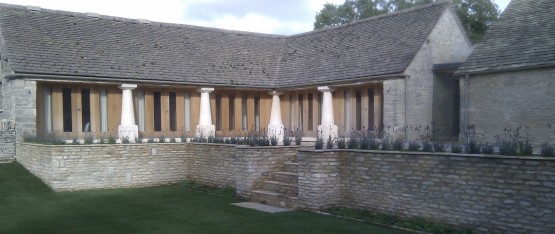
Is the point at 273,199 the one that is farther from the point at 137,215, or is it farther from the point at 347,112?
the point at 347,112

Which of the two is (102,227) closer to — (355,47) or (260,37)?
(355,47)

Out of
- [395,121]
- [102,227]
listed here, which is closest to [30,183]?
[102,227]

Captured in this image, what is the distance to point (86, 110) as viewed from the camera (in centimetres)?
2345

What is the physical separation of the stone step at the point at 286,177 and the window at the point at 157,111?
10567 millimetres

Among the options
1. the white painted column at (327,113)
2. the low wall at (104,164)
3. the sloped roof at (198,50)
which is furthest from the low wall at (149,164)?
the white painted column at (327,113)

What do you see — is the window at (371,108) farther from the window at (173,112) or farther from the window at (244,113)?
the window at (173,112)

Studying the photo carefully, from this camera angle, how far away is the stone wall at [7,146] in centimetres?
2084

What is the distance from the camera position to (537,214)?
10.3m

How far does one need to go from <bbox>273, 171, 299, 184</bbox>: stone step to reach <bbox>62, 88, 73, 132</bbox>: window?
11126 millimetres

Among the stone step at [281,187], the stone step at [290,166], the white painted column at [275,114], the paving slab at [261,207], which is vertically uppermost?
the white painted column at [275,114]

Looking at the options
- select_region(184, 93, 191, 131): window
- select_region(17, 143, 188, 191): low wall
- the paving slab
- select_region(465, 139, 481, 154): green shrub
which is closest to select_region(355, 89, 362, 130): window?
select_region(184, 93, 191, 131): window

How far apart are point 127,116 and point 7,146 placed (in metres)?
4.87

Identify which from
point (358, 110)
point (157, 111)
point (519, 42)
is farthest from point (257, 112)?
point (519, 42)

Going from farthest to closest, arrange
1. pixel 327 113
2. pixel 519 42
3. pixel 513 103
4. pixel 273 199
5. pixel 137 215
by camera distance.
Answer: pixel 327 113 → pixel 519 42 → pixel 513 103 → pixel 273 199 → pixel 137 215
